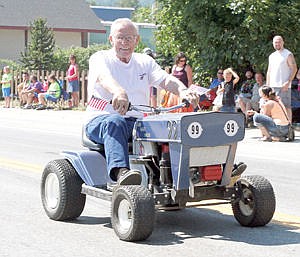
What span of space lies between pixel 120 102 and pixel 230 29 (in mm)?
13352

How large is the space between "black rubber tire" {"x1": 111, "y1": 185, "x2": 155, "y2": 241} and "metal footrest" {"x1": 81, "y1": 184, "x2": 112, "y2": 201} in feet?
0.70

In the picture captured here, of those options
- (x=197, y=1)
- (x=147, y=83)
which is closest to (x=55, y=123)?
(x=197, y=1)

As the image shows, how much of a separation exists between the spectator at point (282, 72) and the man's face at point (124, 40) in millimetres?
9480

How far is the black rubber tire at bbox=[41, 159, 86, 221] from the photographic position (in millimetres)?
7895

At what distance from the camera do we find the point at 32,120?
968 inches

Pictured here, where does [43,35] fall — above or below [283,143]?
above

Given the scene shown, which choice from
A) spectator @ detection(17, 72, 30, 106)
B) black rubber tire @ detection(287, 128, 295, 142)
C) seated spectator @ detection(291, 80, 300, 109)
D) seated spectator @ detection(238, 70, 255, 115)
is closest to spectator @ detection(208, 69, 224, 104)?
seated spectator @ detection(238, 70, 255, 115)

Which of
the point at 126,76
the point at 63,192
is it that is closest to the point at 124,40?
the point at 126,76

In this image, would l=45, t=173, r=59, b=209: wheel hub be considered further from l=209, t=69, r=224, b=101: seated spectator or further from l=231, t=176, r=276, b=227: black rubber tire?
l=209, t=69, r=224, b=101: seated spectator

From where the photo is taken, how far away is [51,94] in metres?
28.0

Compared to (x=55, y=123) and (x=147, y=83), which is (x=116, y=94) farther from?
(x=55, y=123)

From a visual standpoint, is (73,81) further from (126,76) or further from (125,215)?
(125,215)

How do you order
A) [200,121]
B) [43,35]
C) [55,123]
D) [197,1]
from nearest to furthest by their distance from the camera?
[200,121] → [197,1] → [55,123] → [43,35]

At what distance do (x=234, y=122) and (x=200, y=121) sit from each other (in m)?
0.37
